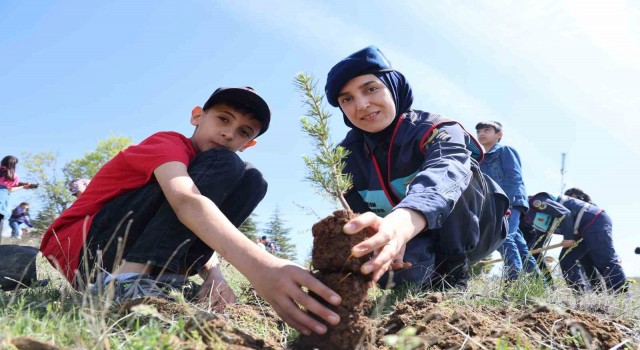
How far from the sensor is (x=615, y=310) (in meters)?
2.47

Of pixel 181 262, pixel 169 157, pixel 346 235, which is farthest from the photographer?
pixel 181 262

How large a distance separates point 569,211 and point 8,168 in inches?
402

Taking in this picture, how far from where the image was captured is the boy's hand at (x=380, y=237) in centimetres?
139

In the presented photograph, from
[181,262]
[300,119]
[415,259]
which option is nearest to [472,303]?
[415,259]

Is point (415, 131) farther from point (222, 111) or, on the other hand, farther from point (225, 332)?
point (225, 332)

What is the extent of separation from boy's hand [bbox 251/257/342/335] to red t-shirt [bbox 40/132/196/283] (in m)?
1.02

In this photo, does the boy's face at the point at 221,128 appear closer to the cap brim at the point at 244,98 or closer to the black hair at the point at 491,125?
the cap brim at the point at 244,98

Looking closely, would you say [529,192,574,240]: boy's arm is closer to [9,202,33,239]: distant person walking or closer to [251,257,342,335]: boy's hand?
[251,257,342,335]: boy's hand

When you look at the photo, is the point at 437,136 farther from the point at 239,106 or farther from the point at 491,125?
the point at 491,125

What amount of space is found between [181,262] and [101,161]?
103 ft

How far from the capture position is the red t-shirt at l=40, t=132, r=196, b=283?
228 cm

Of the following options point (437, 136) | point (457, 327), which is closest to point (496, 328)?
point (457, 327)

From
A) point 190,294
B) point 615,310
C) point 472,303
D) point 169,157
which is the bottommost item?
point 615,310

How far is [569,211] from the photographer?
229 inches
